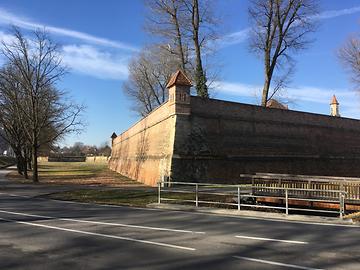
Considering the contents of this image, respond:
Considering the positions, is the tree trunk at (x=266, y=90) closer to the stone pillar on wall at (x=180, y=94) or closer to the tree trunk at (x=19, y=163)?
the stone pillar on wall at (x=180, y=94)

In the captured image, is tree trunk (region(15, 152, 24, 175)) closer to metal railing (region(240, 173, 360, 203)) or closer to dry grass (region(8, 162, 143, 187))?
dry grass (region(8, 162, 143, 187))

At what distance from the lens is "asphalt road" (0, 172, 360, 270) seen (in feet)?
25.0

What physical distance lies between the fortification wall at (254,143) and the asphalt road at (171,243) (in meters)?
14.6

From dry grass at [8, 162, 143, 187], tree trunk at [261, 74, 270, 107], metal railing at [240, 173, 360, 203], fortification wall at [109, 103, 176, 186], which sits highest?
tree trunk at [261, 74, 270, 107]

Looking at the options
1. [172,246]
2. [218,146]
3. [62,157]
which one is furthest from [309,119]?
[62,157]

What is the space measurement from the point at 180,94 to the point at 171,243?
2011 cm

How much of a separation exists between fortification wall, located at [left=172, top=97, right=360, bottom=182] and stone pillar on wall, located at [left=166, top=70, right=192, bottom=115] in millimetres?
467

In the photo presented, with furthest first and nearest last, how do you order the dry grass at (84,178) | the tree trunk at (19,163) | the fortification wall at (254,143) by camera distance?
the tree trunk at (19,163), the dry grass at (84,178), the fortification wall at (254,143)

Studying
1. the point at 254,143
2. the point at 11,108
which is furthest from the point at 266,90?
the point at 11,108

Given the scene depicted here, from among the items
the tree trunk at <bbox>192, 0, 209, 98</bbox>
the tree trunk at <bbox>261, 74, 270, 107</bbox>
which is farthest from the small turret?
the tree trunk at <bbox>192, 0, 209, 98</bbox>

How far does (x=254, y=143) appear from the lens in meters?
33.2

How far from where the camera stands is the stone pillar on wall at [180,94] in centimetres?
2875

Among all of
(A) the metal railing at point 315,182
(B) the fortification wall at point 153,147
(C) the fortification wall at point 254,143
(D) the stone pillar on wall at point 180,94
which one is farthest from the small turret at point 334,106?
(A) the metal railing at point 315,182

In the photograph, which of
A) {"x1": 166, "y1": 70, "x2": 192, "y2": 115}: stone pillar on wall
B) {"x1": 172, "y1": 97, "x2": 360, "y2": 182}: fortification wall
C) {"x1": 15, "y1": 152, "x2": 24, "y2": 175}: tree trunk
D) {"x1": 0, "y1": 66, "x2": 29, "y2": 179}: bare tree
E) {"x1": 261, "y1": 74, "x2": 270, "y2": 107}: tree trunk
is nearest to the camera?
{"x1": 166, "y1": 70, "x2": 192, "y2": 115}: stone pillar on wall
